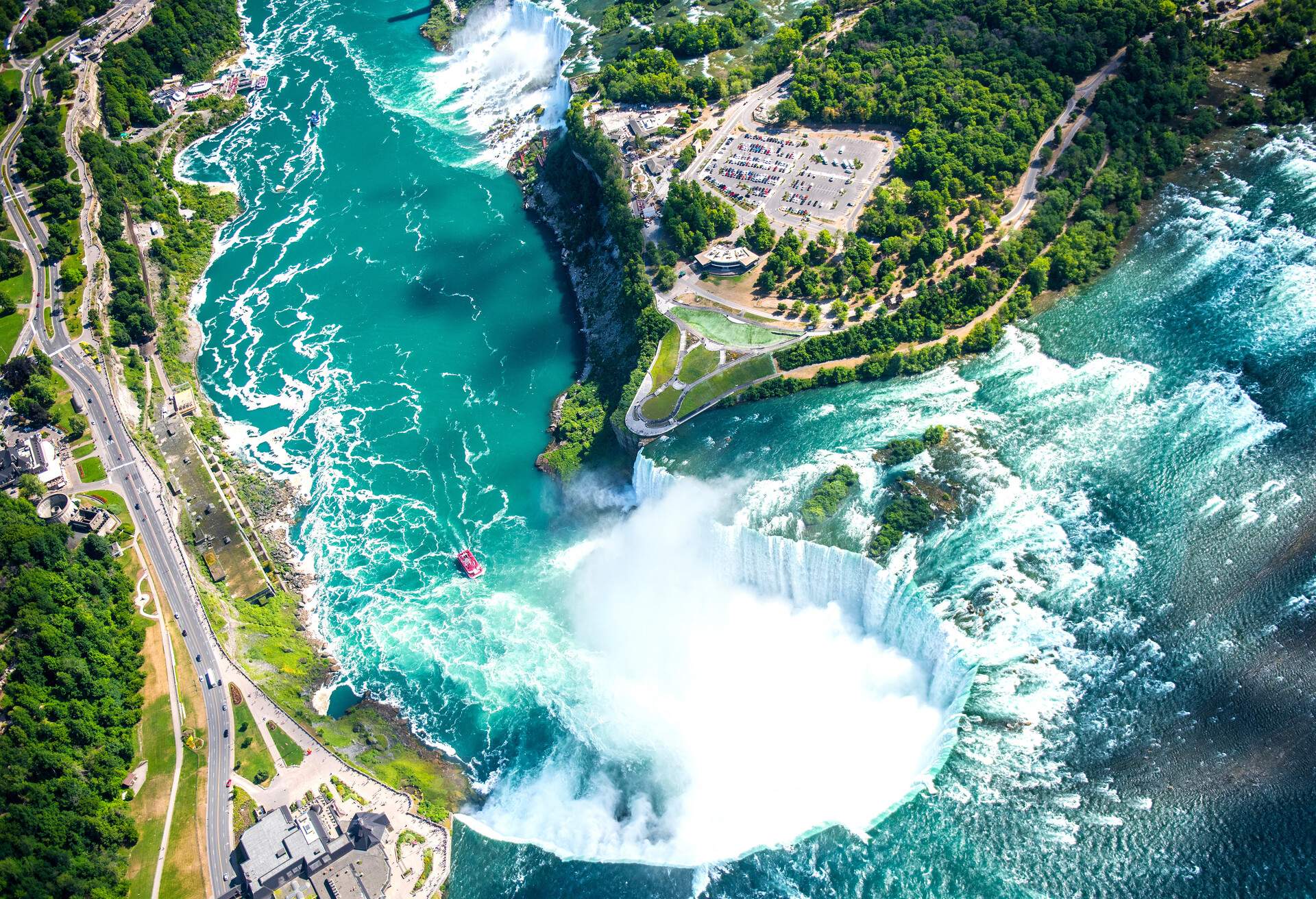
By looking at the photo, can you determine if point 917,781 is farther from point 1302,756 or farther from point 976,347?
point 976,347

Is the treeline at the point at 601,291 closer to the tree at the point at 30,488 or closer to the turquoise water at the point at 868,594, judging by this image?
the turquoise water at the point at 868,594

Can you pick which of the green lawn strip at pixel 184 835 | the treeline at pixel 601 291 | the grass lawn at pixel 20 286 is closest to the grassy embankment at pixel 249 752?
the green lawn strip at pixel 184 835

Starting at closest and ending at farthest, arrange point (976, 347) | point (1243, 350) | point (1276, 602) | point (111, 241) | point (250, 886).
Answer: point (250, 886) → point (1276, 602) → point (1243, 350) → point (976, 347) → point (111, 241)

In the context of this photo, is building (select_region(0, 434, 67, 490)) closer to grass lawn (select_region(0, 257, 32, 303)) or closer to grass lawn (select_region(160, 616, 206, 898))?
grass lawn (select_region(0, 257, 32, 303))

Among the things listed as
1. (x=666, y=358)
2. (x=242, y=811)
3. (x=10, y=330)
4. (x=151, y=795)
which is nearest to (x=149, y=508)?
(x=151, y=795)

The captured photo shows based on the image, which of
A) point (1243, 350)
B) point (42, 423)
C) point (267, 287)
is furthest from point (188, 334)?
point (1243, 350)

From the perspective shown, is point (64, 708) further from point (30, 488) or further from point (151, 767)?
point (30, 488)
